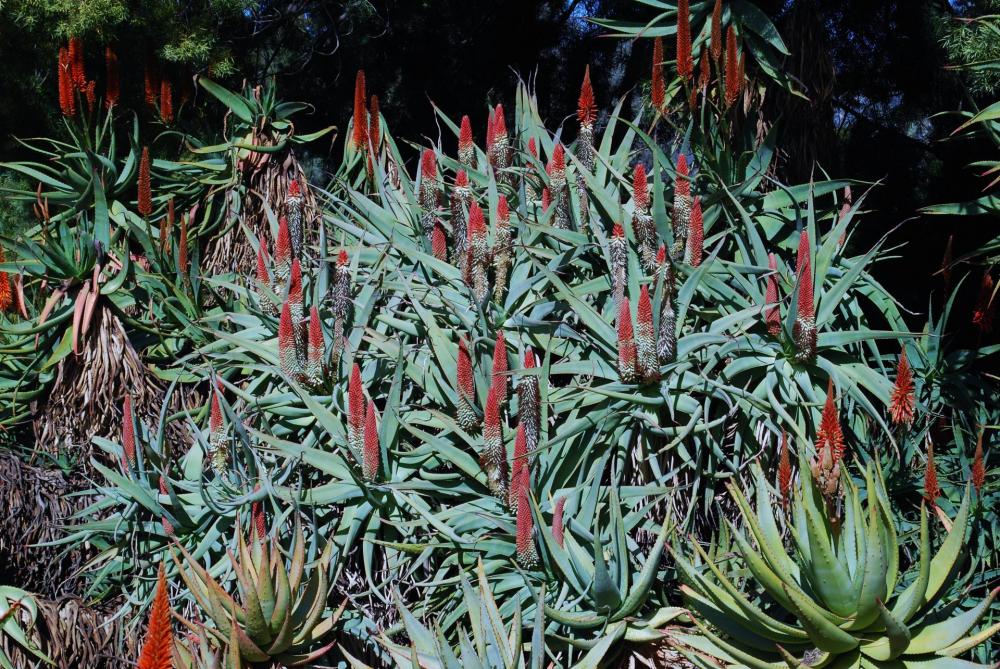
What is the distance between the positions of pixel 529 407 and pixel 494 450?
0.64 feet

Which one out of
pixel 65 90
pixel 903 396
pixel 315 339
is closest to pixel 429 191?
pixel 315 339

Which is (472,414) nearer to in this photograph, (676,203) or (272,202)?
(676,203)

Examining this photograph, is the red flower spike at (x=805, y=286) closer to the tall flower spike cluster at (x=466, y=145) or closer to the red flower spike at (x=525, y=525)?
the red flower spike at (x=525, y=525)

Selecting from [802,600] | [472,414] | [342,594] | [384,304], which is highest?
[384,304]

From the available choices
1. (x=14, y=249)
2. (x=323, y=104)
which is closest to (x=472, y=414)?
(x=14, y=249)

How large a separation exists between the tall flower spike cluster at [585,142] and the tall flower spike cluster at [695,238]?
55cm

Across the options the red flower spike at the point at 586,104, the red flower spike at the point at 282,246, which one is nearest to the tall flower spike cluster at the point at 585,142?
the red flower spike at the point at 586,104

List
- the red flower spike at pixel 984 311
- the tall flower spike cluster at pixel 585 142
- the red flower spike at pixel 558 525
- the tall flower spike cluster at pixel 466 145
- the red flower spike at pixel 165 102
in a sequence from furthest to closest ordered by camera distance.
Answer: the red flower spike at pixel 165 102
the tall flower spike cluster at pixel 466 145
the tall flower spike cluster at pixel 585 142
the red flower spike at pixel 984 311
the red flower spike at pixel 558 525

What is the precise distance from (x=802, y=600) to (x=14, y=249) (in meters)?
3.79

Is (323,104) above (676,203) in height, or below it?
above

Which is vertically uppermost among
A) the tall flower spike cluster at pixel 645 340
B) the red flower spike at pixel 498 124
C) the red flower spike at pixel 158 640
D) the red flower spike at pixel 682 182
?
the red flower spike at pixel 498 124

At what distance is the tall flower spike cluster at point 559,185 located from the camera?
424cm

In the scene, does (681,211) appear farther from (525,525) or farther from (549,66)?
(549,66)

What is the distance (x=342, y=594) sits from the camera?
373 cm
